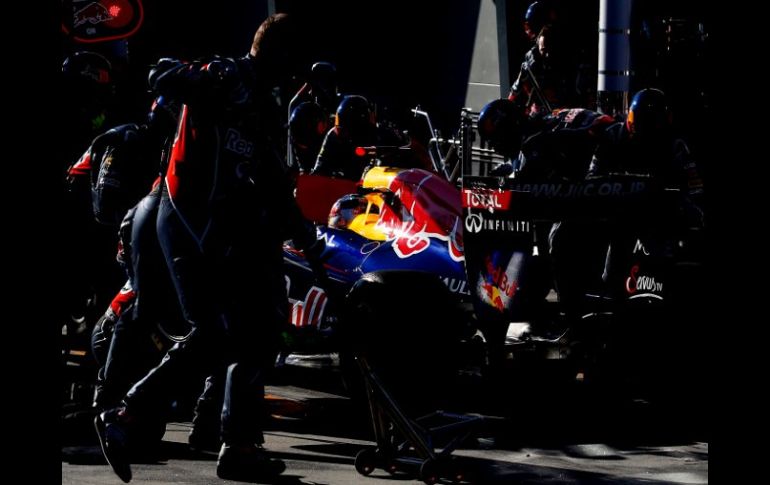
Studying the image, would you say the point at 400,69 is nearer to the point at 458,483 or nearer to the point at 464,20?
the point at 464,20

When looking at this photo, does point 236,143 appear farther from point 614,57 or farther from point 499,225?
point 614,57

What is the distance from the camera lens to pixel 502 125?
895 cm

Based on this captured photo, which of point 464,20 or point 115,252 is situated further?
point 464,20

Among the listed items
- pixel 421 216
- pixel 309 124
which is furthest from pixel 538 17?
pixel 421 216

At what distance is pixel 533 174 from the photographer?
29.3 ft

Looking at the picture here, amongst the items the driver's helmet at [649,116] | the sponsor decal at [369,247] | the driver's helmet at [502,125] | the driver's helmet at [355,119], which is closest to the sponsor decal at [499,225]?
the sponsor decal at [369,247]

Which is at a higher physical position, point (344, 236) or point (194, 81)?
point (194, 81)

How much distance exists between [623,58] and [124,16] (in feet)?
17.7

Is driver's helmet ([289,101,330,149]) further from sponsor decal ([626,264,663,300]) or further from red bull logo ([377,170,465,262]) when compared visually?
sponsor decal ([626,264,663,300])

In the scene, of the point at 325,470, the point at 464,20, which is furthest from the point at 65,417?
the point at 464,20

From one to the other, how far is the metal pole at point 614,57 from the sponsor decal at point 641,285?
184 inches

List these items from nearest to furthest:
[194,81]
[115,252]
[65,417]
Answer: [194,81] → [65,417] → [115,252]

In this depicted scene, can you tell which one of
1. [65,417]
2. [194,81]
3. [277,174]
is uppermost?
[194,81]

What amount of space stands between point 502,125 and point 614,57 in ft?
15.0
